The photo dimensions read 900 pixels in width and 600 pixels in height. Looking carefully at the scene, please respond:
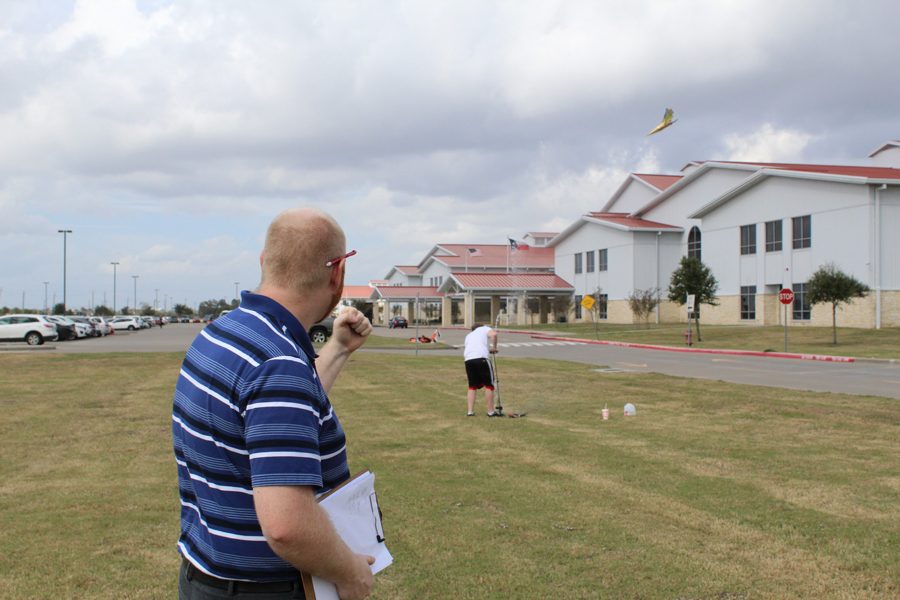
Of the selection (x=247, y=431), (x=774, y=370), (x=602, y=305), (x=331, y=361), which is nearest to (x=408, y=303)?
(x=602, y=305)

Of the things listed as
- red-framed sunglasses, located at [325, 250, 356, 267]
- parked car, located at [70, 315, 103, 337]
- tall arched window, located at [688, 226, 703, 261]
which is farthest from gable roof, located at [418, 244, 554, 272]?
red-framed sunglasses, located at [325, 250, 356, 267]

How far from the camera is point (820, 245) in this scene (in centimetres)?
4697

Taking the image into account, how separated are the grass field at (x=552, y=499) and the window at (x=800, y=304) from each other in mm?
37005

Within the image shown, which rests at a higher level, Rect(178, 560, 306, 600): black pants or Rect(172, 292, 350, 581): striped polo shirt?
Rect(172, 292, 350, 581): striped polo shirt

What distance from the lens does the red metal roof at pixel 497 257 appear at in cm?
8625

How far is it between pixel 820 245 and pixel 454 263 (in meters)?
49.7

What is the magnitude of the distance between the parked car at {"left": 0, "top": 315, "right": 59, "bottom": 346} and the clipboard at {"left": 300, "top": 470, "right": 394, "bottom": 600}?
4282 cm

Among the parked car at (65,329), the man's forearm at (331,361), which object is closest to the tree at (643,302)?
the parked car at (65,329)

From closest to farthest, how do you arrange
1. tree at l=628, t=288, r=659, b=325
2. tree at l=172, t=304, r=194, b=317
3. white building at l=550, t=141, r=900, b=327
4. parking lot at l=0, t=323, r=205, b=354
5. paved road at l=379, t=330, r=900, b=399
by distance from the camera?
paved road at l=379, t=330, r=900, b=399 → parking lot at l=0, t=323, r=205, b=354 → white building at l=550, t=141, r=900, b=327 → tree at l=628, t=288, r=659, b=325 → tree at l=172, t=304, r=194, b=317

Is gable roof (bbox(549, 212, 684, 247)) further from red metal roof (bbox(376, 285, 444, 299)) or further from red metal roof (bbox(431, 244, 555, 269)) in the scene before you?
red metal roof (bbox(376, 285, 444, 299))

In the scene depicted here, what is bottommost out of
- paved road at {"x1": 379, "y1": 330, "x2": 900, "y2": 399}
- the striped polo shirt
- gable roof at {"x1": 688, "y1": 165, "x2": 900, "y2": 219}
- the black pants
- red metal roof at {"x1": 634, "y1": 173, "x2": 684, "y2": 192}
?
paved road at {"x1": 379, "y1": 330, "x2": 900, "y2": 399}

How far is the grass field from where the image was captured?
5203 mm

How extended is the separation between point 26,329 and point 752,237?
4252cm

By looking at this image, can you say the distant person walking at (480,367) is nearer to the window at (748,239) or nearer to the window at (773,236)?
the window at (773,236)
